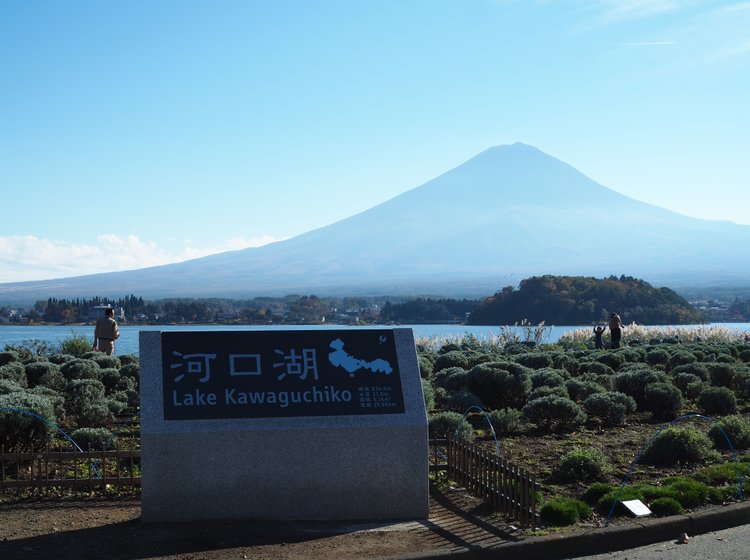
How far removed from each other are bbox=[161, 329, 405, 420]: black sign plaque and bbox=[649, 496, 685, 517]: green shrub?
227 cm

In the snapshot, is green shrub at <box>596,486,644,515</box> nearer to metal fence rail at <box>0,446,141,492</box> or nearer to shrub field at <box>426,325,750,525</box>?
shrub field at <box>426,325,750,525</box>

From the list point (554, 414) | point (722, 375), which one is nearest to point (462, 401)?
point (554, 414)

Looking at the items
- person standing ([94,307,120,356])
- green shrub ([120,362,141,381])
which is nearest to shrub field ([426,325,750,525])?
green shrub ([120,362,141,381])

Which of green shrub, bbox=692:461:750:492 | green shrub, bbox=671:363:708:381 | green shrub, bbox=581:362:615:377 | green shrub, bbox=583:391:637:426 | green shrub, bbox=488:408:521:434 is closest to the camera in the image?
green shrub, bbox=692:461:750:492

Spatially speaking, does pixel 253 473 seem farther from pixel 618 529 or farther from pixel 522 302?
pixel 522 302

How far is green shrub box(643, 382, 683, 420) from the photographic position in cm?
1262

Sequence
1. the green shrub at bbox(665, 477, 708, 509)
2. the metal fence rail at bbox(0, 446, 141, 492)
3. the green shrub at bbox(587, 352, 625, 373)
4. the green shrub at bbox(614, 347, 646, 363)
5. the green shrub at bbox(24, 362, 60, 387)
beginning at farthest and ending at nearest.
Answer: the green shrub at bbox(614, 347, 646, 363)
the green shrub at bbox(587, 352, 625, 373)
the green shrub at bbox(24, 362, 60, 387)
the green shrub at bbox(665, 477, 708, 509)
the metal fence rail at bbox(0, 446, 141, 492)

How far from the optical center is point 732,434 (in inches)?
431

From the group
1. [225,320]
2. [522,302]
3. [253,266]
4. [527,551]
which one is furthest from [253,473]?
[253,266]

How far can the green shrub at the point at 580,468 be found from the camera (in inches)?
360

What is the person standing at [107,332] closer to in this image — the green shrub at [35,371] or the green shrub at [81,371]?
the green shrub at [81,371]

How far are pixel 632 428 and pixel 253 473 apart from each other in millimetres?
6020

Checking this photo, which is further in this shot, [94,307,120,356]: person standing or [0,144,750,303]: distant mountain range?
[0,144,750,303]: distant mountain range

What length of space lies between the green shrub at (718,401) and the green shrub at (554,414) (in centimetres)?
227
